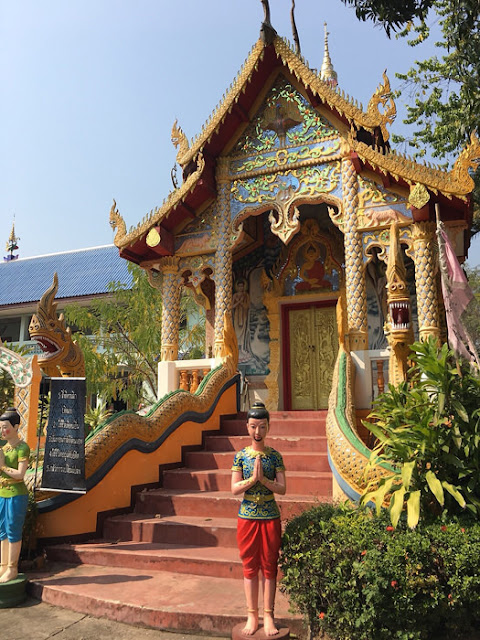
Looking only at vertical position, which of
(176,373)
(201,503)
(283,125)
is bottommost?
(201,503)

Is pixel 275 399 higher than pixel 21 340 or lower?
lower

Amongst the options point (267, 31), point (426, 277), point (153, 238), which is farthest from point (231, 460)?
point (267, 31)

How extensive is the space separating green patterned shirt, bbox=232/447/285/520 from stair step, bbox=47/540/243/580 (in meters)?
1.24

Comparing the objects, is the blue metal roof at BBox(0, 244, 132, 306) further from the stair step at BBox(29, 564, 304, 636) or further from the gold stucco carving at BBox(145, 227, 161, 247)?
the stair step at BBox(29, 564, 304, 636)

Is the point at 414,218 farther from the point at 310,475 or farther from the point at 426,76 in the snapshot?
the point at 426,76

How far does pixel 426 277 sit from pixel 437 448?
4.22 metres

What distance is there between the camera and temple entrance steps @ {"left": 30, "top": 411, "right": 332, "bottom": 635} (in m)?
3.66

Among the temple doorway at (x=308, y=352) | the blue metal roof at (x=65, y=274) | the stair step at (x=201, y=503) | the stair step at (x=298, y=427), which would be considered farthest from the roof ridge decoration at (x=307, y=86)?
the blue metal roof at (x=65, y=274)

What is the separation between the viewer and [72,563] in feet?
16.0

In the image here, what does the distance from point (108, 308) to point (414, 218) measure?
9.22 metres

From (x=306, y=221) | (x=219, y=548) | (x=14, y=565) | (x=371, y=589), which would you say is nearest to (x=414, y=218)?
(x=306, y=221)

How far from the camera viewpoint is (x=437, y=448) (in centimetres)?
352

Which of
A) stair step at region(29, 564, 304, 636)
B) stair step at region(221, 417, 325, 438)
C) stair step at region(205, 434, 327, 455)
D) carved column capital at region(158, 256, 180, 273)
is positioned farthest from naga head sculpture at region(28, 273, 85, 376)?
carved column capital at region(158, 256, 180, 273)

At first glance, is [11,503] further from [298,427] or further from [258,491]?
[298,427]
